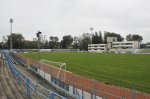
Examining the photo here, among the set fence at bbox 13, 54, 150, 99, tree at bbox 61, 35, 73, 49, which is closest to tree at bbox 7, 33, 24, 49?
tree at bbox 61, 35, 73, 49

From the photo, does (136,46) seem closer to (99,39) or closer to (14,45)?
(99,39)

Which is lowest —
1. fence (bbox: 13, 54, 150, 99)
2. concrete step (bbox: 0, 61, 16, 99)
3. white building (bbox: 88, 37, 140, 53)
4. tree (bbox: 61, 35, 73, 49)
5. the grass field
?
the grass field

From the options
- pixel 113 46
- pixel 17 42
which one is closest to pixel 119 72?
pixel 17 42

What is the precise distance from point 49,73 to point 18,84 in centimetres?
442

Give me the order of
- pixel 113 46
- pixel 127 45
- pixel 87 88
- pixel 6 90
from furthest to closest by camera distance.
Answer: pixel 113 46, pixel 127 45, pixel 6 90, pixel 87 88

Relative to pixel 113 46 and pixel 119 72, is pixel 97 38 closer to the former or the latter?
pixel 113 46

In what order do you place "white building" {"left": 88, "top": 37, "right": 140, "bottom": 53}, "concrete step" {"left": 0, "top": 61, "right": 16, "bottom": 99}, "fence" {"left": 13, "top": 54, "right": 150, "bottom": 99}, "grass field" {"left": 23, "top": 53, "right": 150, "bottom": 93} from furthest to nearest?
"white building" {"left": 88, "top": 37, "right": 140, "bottom": 53} < "grass field" {"left": 23, "top": 53, "right": 150, "bottom": 93} < "concrete step" {"left": 0, "top": 61, "right": 16, "bottom": 99} < "fence" {"left": 13, "top": 54, "right": 150, "bottom": 99}

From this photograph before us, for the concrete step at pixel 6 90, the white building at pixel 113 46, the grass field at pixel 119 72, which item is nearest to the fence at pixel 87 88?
the concrete step at pixel 6 90

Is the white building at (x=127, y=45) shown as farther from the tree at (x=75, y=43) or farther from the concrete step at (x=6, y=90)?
the concrete step at (x=6, y=90)

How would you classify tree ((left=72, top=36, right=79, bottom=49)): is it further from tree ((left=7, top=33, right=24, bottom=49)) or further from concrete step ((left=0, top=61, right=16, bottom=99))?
concrete step ((left=0, top=61, right=16, bottom=99))

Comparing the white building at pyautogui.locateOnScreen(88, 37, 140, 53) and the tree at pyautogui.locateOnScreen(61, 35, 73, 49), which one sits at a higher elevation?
the tree at pyautogui.locateOnScreen(61, 35, 73, 49)

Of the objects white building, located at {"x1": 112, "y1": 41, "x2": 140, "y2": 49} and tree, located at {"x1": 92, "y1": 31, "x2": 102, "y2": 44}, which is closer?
white building, located at {"x1": 112, "y1": 41, "x2": 140, "y2": 49}

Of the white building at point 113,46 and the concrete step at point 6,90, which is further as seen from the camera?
the white building at point 113,46

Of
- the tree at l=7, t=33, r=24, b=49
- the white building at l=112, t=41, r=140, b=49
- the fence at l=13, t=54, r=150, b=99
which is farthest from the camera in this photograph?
the white building at l=112, t=41, r=140, b=49
